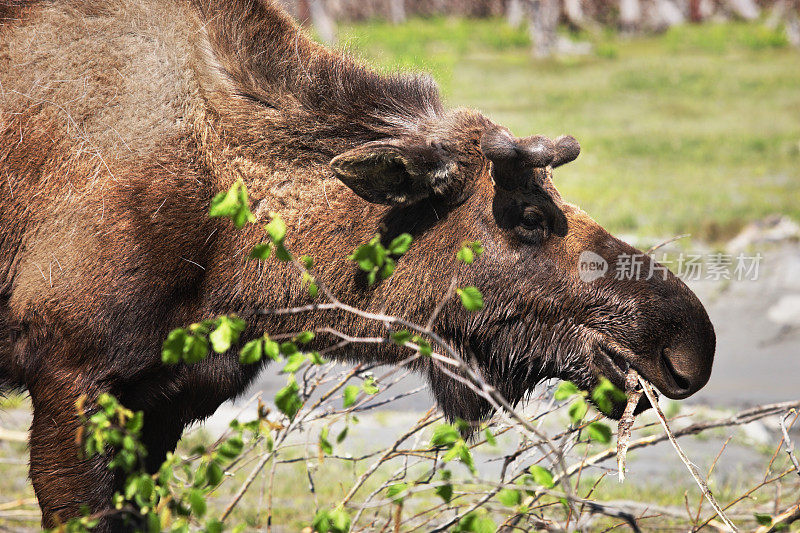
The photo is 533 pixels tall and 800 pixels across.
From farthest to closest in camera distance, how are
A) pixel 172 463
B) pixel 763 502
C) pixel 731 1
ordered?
1. pixel 731 1
2. pixel 763 502
3. pixel 172 463

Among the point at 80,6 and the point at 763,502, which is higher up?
the point at 80,6

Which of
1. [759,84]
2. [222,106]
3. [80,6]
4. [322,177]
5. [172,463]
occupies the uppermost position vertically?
[80,6]

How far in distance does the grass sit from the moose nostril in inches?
208

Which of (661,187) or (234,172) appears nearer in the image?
(234,172)

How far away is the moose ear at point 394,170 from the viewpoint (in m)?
3.44

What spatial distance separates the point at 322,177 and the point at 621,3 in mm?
15958

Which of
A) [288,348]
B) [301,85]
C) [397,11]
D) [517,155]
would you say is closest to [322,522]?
[288,348]

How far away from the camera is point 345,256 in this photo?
11.9 feet

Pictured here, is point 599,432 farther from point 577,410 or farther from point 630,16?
point 630,16

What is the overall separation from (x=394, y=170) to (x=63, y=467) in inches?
64.1

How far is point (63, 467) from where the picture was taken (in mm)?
3445

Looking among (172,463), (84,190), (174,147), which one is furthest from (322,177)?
(172,463)

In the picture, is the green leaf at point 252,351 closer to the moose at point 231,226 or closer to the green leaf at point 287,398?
the green leaf at point 287,398

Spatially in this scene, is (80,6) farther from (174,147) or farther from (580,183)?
(580,183)
